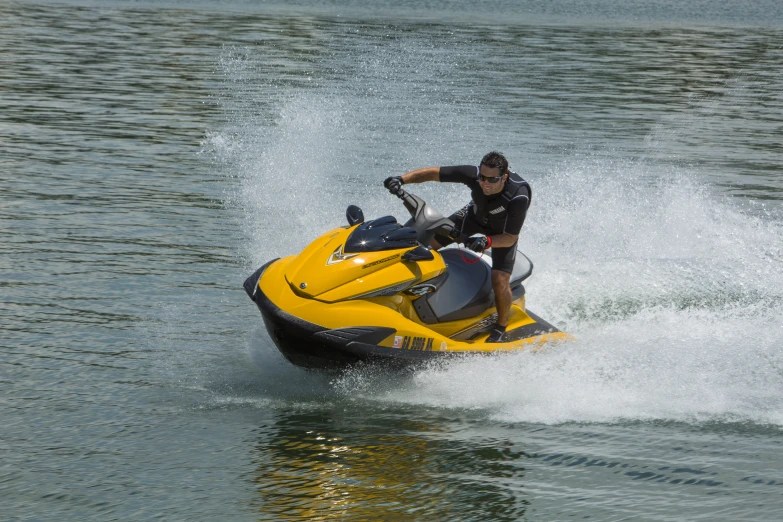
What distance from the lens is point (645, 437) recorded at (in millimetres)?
6594

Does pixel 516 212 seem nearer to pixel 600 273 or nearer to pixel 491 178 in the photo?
pixel 491 178

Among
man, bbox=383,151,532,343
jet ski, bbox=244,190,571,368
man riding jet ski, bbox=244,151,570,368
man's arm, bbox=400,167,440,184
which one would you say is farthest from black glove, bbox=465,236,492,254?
man's arm, bbox=400,167,440,184

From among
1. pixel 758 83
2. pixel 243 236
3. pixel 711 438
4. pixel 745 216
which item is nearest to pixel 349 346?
pixel 711 438

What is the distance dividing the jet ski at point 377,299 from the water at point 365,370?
0.30 m

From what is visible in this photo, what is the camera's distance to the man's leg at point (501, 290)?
24.2ft

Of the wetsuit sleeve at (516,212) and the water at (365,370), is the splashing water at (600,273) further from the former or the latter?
the wetsuit sleeve at (516,212)

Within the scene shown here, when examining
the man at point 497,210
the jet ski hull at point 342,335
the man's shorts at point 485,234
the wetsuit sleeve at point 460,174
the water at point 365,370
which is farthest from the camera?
the wetsuit sleeve at point 460,174

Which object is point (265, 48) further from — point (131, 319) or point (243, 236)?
point (131, 319)

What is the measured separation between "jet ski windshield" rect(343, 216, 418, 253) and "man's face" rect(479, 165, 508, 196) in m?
0.64

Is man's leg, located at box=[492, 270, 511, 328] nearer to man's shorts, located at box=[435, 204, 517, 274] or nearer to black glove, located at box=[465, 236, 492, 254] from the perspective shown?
man's shorts, located at box=[435, 204, 517, 274]

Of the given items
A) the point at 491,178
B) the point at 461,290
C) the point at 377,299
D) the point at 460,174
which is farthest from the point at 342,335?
the point at 460,174

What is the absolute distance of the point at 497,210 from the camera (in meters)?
7.37

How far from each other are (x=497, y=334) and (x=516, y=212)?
902 mm

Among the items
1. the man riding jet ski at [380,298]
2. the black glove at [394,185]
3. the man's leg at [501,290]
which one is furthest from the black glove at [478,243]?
the black glove at [394,185]
